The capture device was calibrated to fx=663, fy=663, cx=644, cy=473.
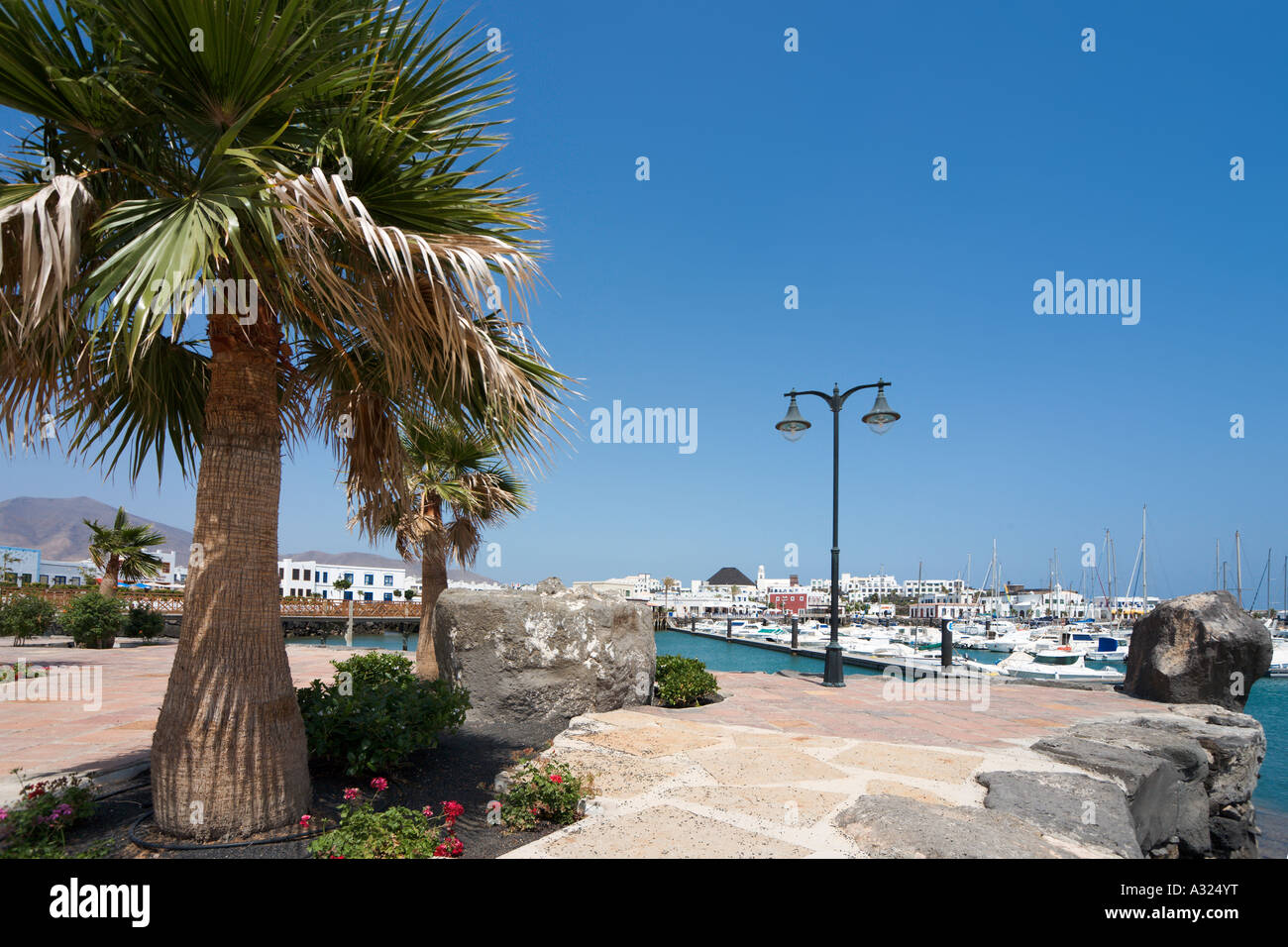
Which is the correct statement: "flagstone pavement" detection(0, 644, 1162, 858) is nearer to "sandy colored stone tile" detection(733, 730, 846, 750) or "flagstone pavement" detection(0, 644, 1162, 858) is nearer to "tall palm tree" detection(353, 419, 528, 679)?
"sandy colored stone tile" detection(733, 730, 846, 750)

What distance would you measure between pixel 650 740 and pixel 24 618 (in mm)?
24288

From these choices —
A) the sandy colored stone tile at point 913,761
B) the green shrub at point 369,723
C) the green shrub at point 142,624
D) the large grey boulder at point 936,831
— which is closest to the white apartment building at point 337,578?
the green shrub at point 142,624

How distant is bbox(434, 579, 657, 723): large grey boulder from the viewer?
775 cm

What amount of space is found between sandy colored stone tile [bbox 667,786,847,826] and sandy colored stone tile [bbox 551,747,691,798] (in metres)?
0.33

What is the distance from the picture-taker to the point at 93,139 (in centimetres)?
397

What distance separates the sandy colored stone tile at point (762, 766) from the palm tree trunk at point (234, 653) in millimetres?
3261

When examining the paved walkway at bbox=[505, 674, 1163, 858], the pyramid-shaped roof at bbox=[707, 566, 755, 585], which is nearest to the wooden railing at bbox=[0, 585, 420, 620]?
the paved walkway at bbox=[505, 674, 1163, 858]

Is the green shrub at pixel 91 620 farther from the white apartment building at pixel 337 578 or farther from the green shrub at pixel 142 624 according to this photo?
the white apartment building at pixel 337 578

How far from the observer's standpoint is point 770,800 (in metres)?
4.91

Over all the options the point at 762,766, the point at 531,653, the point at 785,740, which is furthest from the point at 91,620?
the point at 762,766

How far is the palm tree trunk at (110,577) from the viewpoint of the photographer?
25.1 meters
